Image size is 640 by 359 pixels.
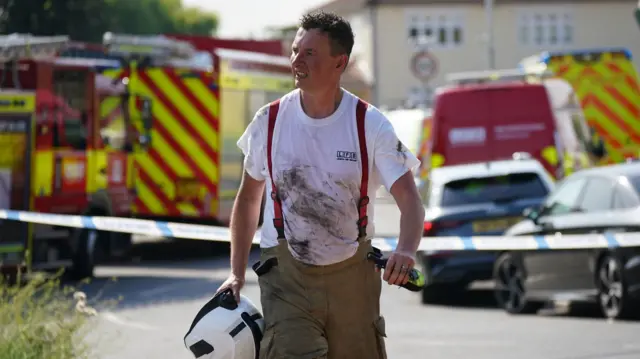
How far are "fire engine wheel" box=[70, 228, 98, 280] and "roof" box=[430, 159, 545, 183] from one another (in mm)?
4024

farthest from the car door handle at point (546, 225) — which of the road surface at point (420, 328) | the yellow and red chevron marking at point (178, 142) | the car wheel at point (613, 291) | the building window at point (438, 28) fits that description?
the building window at point (438, 28)

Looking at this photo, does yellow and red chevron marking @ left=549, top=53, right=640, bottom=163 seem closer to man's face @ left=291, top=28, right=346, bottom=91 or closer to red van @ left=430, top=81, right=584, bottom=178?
red van @ left=430, top=81, right=584, bottom=178

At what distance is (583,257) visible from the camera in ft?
44.2

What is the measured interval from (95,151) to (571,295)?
6.90m

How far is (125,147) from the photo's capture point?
67.1 feet

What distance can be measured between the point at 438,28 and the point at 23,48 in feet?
183

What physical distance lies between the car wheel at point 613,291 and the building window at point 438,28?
57.8m

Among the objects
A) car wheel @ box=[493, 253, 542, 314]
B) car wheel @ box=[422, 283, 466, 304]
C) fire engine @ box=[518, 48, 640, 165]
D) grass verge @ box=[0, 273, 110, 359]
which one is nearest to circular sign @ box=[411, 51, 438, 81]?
fire engine @ box=[518, 48, 640, 165]

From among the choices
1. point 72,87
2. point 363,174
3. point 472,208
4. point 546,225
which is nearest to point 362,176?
point 363,174

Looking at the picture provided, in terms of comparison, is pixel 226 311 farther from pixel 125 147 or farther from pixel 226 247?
pixel 226 247

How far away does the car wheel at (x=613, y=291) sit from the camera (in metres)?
12.8

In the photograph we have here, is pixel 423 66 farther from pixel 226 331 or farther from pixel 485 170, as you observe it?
pixel 226 331

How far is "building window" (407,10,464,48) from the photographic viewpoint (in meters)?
71.1

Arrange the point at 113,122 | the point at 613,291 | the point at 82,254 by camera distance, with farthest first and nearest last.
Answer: the point at 113,122 → the point at 82,254 → the point at 613,291
